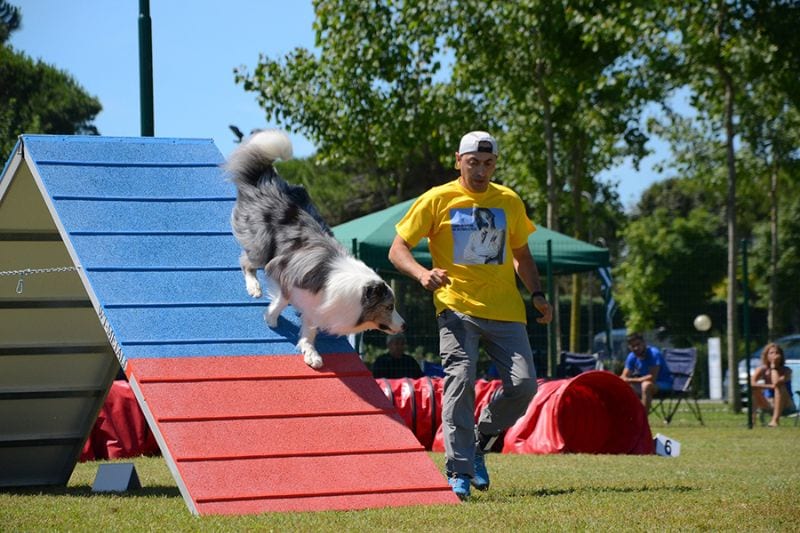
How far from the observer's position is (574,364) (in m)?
14.5

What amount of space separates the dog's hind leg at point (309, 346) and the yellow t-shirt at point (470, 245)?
72 cm

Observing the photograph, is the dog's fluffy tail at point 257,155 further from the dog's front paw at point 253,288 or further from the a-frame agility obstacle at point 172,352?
the dog's front paw at point 253,288

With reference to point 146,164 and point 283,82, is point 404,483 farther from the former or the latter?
point 283,82

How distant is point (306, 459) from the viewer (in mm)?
5195

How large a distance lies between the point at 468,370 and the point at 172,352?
1531mm

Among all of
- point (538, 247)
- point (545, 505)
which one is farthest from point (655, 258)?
point (545, 505)

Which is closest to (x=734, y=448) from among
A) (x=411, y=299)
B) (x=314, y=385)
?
(x=314, y=385)

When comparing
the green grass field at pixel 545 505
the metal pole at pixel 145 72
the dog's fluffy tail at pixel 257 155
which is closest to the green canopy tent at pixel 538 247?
the metal pole at pixel 145 72

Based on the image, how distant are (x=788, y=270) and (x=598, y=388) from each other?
29.7 metres

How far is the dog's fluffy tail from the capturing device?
7098 mm

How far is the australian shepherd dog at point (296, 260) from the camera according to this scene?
607 centimetres

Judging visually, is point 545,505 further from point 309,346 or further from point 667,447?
point 667,447

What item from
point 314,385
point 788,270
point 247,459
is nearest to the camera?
point 247,459

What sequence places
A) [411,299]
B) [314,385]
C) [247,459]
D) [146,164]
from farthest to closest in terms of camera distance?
[411,299] → [146,164] → [314,385] → [247,459]
